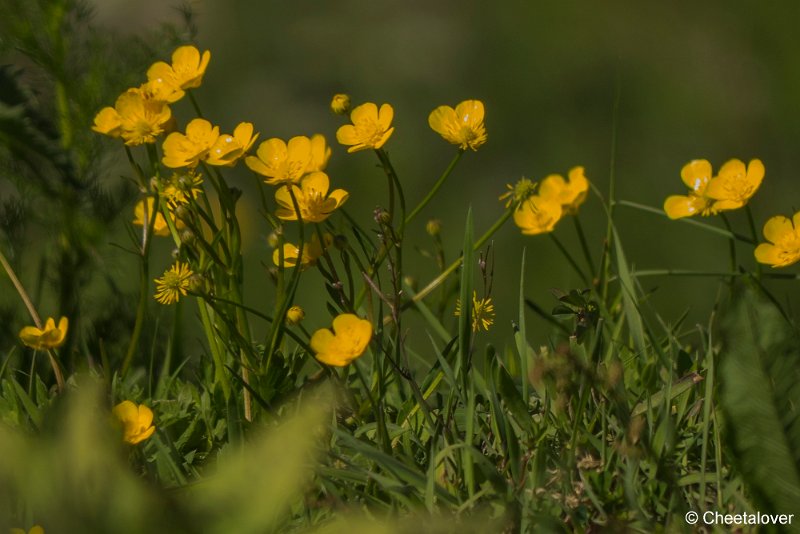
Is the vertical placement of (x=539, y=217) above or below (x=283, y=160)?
below

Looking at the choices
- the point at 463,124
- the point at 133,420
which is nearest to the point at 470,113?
the point at 463,124

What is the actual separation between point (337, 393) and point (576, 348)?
1.15 ft

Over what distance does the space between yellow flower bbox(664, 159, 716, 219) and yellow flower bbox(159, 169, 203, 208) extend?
0.74m

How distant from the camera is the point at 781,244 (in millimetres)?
1514

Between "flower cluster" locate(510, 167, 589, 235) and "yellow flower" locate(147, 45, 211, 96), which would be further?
"flower cluster" locate(510, 167, 589, 235)

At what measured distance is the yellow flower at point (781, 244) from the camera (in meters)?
1.48

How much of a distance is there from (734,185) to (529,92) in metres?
1.89

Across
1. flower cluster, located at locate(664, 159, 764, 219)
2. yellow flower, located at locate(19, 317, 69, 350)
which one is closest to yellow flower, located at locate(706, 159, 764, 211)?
flower cluster, located at locate(664, 159, 764, 219)

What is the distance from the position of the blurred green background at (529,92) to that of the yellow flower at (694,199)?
1.12 meters

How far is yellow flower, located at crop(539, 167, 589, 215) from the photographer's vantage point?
5.62 ft

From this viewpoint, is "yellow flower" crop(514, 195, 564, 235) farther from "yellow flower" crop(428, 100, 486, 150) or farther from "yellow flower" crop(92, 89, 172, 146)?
"yellow flower" crop(92, 89, 172, 146)

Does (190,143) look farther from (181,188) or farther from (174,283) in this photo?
(174,283)

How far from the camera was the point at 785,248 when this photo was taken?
1.50m

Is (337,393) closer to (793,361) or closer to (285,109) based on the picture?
(793,361)
